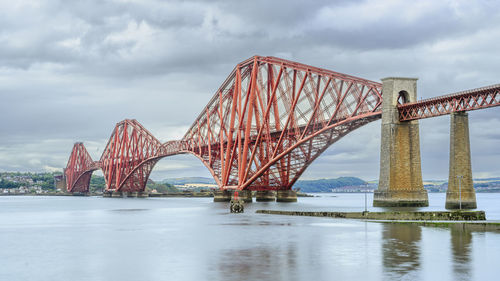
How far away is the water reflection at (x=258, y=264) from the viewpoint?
25781mm

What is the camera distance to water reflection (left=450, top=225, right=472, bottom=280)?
26.1 metres

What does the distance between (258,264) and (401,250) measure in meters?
8.65

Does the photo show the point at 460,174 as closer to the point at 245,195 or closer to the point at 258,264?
the point at 258,264

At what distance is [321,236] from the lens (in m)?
43.2

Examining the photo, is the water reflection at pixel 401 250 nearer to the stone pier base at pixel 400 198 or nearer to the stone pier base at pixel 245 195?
the stone pier base at pixel 400 198

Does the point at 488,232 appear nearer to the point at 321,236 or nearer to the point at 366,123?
the point at 321,236

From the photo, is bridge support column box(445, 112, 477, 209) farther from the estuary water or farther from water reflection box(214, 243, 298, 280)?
water reflection box(214, 243, 298, 280)

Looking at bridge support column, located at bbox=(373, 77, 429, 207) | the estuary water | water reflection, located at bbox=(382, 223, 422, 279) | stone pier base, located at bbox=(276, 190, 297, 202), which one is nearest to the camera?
water reflection, located at bbox=(382, 223, 422, 279)

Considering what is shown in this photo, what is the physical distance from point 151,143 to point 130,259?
157716 mm

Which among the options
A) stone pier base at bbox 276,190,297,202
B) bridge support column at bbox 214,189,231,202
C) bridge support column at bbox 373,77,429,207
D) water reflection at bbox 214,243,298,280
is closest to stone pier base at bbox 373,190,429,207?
bridge support column at bbox 373,77,429,207

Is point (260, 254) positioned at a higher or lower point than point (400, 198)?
lower

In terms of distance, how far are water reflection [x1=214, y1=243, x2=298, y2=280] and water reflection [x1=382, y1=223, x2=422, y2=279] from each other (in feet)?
14.1

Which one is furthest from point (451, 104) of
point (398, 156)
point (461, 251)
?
point (461, 251)

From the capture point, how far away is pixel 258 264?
95.9ft
